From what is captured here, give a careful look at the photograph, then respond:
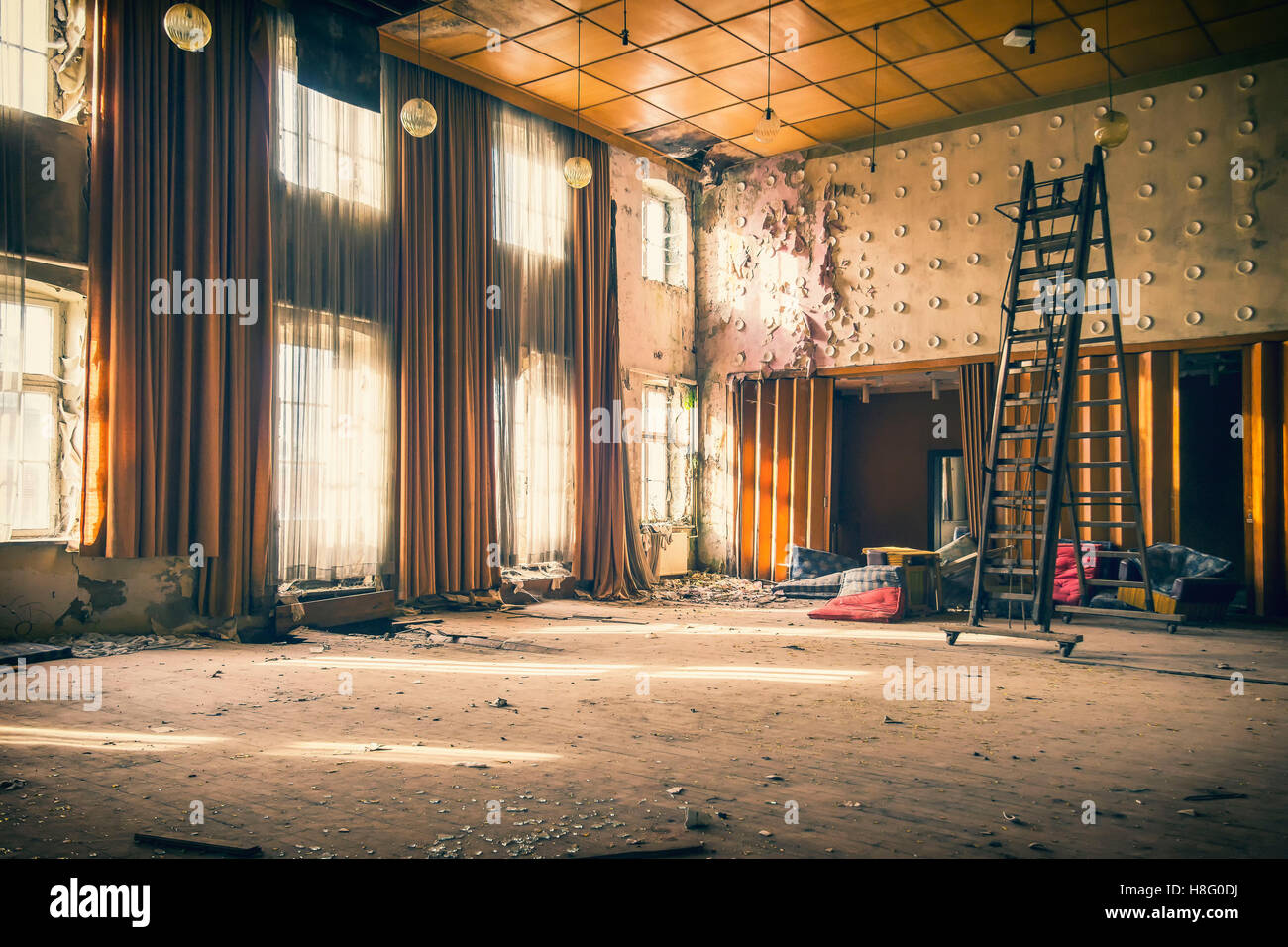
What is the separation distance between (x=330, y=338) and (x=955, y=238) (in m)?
6.30

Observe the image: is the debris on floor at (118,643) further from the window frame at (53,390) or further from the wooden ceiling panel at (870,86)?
the wooden ceiling panel at (870,86)

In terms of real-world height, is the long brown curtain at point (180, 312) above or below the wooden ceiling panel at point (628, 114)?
below

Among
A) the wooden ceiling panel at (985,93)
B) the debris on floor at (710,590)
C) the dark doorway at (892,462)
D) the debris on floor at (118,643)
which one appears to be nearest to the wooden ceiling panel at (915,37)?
the wooden ceiling panel at (985,93)

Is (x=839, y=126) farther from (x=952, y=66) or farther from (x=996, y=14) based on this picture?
(x=996, y=14)

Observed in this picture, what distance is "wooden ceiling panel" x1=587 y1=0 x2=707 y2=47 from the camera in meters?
7.36

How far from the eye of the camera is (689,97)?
30.1 feet

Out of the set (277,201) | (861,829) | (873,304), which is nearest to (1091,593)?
(873,304)

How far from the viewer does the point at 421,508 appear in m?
7.82

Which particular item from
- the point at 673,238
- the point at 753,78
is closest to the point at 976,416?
the point at 753,78

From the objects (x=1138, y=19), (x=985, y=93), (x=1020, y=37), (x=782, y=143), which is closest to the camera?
(x=1138, y=19)

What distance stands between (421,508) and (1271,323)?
7.44m

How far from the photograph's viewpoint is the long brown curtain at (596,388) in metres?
9.51

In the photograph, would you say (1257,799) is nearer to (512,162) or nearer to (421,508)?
(421,508)

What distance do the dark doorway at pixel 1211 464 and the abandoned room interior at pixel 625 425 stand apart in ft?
0.16
